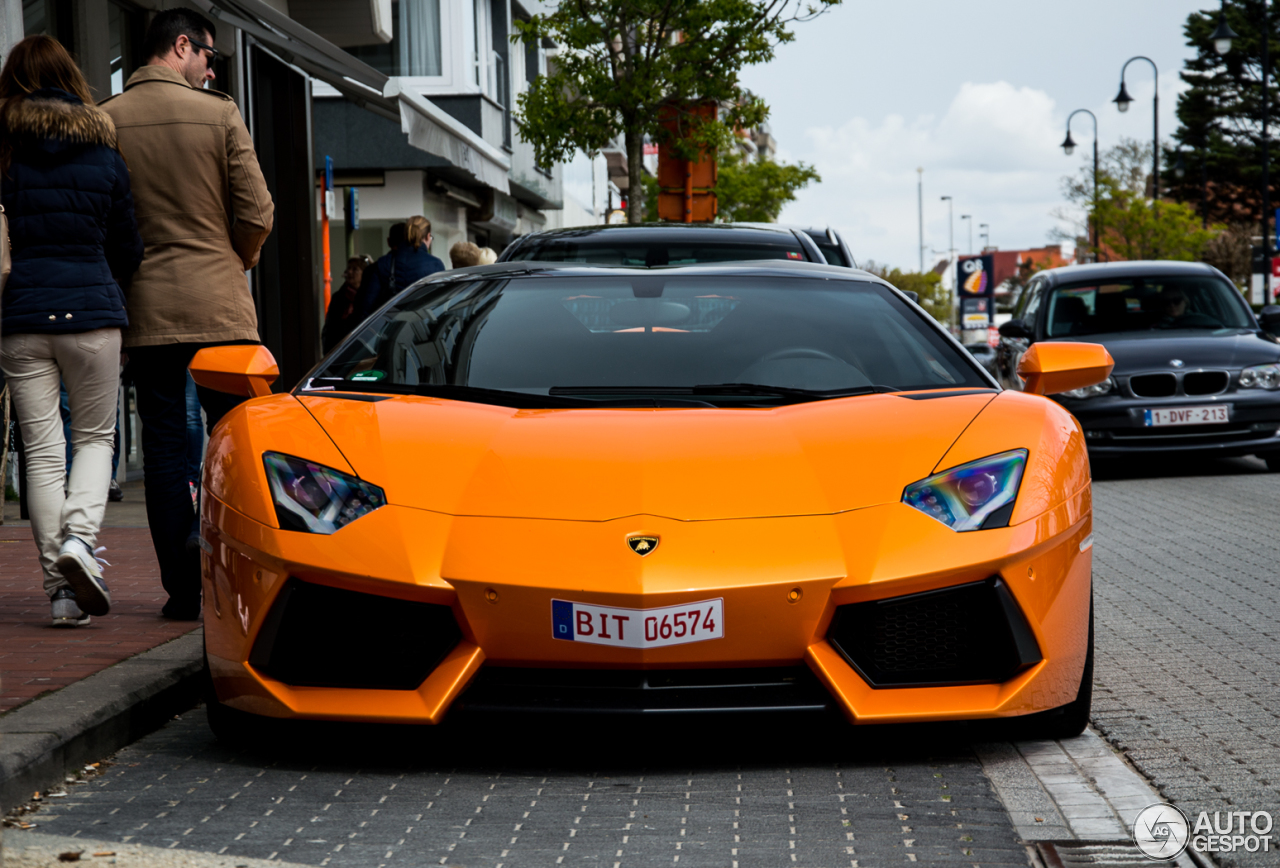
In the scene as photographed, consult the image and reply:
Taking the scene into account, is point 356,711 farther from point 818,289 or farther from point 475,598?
point 818,289

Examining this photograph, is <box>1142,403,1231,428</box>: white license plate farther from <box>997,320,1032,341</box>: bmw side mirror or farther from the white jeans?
the white jeans

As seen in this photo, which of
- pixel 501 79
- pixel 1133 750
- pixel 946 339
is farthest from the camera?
pixel 501 79

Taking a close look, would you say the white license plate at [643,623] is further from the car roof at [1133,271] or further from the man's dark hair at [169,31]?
the car roof at [1133,271]

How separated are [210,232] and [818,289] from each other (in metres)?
2.25

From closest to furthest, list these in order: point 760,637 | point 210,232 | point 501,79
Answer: point 760,637 < point 210,232 < point 501,79

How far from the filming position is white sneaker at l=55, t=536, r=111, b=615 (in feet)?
15.9

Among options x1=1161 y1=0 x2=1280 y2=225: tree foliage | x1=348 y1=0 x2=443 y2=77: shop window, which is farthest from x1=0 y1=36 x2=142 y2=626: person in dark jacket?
x1=1161 y1=0 x2=1280 y2=225: tree foliage

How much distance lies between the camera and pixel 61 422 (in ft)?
17.1

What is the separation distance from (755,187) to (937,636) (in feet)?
180

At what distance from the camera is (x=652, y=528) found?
3.31 m

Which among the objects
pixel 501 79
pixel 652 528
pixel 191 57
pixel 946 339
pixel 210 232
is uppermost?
pixel 501 79

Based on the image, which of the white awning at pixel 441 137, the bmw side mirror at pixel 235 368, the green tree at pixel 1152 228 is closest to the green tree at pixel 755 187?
the green tree at pixel 1152 228

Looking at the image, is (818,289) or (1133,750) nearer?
(1133,750)

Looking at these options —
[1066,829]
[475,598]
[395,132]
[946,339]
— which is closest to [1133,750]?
[1066,829]
